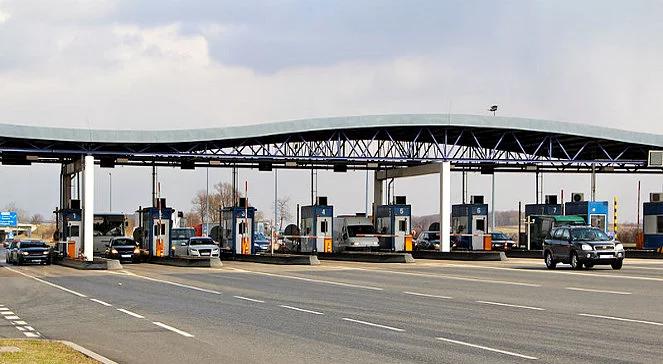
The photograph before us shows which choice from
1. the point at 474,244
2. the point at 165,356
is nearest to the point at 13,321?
the point at 165,356

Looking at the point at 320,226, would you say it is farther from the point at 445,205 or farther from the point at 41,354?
the point at 41,354

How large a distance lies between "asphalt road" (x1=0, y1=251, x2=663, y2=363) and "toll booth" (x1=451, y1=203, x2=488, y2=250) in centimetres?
2906

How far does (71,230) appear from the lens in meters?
56.0

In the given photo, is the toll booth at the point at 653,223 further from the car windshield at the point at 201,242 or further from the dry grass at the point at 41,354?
the dry grass at the point at 41,354

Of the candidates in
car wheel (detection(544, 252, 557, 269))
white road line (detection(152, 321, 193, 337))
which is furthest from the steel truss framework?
white road line (detection(152, 321, 193, 337))

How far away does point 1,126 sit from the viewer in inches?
1938

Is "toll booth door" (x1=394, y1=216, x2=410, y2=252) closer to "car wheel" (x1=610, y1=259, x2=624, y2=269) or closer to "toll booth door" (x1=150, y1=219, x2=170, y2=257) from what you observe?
"toll booth door" (x1=150, y1=219, x2=170, y2=257)

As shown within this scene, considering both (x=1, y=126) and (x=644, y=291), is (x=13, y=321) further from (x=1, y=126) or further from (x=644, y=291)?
(x=1, y=126)

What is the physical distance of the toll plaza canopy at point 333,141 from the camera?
52688 mm

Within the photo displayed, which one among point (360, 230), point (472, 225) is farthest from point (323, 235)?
point (472, 225)

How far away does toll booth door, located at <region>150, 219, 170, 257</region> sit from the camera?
5812 centimetres

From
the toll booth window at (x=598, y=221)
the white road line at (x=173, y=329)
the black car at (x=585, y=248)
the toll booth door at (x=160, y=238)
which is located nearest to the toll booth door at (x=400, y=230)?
the toll booth window at (x=598, y=221)

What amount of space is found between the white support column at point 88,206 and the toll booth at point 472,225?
78.9 ft

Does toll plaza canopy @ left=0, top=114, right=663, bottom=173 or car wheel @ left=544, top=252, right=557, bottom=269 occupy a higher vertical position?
toll plaza canopy @ left=0, top=114, right=663, bottom=173
